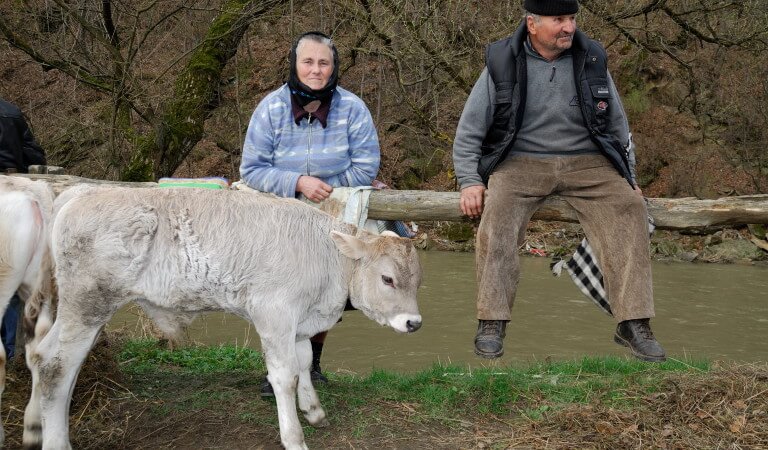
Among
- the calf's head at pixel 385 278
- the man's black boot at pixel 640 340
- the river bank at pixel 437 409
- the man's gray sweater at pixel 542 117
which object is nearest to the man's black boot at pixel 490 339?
the river bank at pixel 437 409

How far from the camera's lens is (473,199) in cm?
585

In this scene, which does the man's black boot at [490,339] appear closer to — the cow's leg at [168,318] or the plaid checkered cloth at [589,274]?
the plaid checkered cloth at [589,274]

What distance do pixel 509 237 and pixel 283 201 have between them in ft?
5.16

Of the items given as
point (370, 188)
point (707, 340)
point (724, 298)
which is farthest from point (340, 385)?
point (724, 298)

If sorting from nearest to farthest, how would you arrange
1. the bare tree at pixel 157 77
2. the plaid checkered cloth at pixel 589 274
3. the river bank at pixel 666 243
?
the plaid checkered cloth at pixel 589 274 < the bare tree at pixel 157 77 < the river bank at pixel 666 243

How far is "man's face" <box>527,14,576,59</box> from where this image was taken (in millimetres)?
5609

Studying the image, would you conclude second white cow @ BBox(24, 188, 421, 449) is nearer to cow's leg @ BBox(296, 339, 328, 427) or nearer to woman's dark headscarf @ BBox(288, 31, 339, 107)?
cow's leg @ BBox(296, 339, 328, 427)

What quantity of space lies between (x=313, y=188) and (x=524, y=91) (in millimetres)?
1621

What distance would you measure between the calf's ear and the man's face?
1.98 m

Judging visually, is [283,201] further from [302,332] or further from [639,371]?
[639,371]

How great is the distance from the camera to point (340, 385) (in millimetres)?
6238

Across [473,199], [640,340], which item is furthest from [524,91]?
[640,340]

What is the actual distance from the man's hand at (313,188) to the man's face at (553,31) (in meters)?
1.81

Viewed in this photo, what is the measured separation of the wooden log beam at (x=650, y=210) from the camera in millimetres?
Result: 6031
